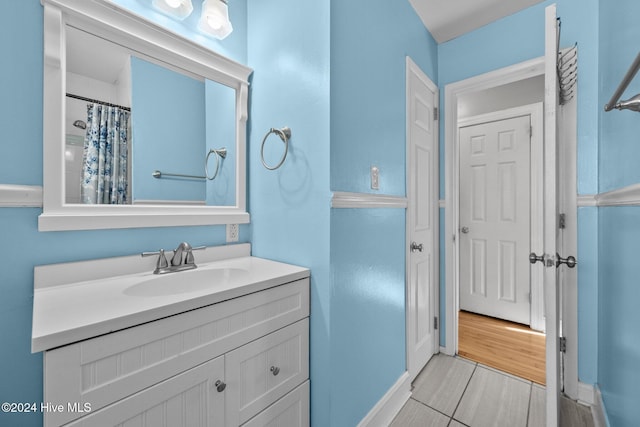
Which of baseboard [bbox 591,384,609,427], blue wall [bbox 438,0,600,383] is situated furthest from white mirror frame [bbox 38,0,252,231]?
baseboard [bbox 591,384,609,427]

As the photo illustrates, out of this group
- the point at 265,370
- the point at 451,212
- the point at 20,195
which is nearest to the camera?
the point at 20,195

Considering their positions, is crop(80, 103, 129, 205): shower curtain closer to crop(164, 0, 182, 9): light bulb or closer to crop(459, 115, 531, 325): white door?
crop(164, 0, 182, 9): light bulb

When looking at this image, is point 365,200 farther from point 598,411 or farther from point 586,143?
point 598,411

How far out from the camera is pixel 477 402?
1652 mm

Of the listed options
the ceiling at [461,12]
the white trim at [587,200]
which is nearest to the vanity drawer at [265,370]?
the white trim at [587,200]

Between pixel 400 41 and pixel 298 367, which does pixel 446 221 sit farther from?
pixel 298 367

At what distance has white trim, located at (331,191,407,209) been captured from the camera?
48.3 inches

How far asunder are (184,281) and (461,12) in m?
2.40

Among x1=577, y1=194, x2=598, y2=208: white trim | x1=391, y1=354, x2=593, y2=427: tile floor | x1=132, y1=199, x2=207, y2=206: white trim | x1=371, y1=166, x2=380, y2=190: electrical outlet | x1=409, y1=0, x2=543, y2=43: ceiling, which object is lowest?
x1=391, y1=354, x2=593, y2=427: tile floor

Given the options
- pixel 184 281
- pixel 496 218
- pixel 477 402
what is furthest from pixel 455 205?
pixel 184 281

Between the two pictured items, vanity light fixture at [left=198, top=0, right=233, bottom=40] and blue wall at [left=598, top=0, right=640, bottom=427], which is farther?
vanity light fixture at [left=198, top=0, right=233, bottom=40]

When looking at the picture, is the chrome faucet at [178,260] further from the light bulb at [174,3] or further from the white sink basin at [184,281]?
the light bulb at [174,3]

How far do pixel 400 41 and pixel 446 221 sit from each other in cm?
132

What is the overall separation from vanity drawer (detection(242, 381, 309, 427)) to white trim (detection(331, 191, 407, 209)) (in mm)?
810
